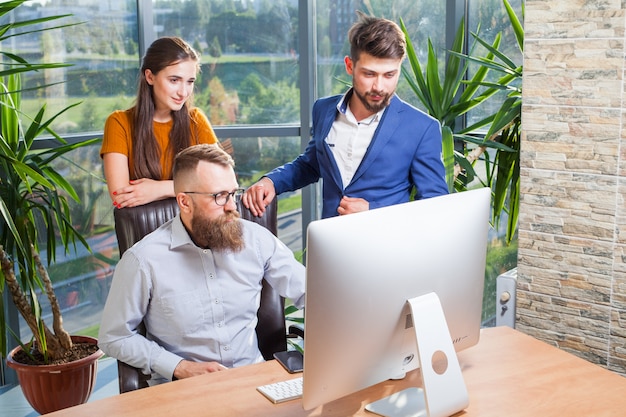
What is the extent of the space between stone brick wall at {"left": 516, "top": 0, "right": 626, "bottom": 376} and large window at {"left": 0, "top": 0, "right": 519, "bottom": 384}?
1.24m

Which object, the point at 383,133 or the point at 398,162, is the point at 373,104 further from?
the point at 398,162

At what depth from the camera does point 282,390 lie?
2.04 m

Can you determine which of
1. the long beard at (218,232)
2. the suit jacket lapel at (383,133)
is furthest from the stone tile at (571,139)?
the long beard at (218,232)

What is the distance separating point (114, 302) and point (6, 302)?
2.08 metres

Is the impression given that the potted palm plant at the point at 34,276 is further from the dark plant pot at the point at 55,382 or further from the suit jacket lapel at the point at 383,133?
the suit jacket lapel at the point at 383,133

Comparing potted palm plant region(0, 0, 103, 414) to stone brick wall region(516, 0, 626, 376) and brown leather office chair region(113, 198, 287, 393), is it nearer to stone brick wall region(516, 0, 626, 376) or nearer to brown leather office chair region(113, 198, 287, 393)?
brown leather office chair region(113, 198, 287, 393)

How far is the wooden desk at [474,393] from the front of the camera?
193cm

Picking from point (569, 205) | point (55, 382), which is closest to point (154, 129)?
point (55, 382)

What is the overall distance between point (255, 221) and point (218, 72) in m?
2.20

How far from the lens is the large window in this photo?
171 inches

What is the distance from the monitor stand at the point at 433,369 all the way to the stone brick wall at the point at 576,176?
114cm

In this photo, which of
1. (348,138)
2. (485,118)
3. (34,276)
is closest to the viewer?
(348,138)

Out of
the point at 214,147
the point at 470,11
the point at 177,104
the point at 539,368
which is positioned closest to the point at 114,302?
the point at 214,147

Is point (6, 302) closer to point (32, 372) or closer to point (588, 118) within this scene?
point (32, 372)
